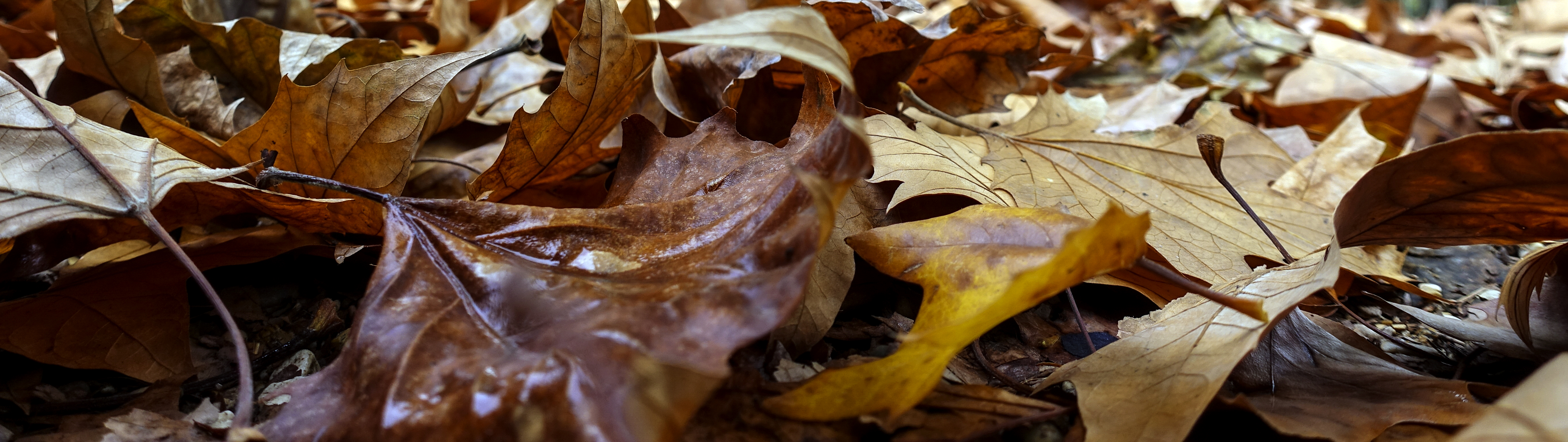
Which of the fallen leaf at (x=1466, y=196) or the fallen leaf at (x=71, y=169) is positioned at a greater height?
the fallen leaf at (x=71, y=169)

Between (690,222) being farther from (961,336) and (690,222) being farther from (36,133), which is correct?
(36,133)

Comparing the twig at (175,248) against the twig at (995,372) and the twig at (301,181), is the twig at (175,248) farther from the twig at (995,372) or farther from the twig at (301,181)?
the twig at (995,372)

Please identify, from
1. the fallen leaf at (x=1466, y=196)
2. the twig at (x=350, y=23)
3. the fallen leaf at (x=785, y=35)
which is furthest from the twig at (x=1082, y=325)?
the twig at (x=350, y=23)

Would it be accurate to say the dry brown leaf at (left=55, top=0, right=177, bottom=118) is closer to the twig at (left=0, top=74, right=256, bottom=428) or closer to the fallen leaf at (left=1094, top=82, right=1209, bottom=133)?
the twig at (left=0, top=74, right=256, bottom=428)

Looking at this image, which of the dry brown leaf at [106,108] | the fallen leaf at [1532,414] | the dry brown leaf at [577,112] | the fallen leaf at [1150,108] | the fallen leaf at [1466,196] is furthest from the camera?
the fallen leaf at [1150,108]

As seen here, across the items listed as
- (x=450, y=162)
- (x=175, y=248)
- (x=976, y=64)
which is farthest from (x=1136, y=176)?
(x=175, y=248)

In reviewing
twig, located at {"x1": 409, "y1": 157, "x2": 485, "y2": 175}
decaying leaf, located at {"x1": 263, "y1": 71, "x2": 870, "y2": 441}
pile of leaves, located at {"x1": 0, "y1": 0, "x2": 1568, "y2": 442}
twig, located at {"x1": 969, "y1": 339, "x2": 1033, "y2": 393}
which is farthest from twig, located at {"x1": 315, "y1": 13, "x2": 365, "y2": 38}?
twig, located at {"x1": 969, "y1": 339, "x2": 1033, "y2": 393}

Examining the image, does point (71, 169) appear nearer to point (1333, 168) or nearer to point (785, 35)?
point (785, 35)
